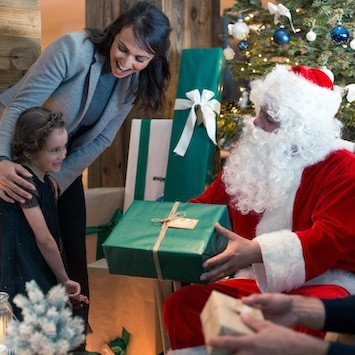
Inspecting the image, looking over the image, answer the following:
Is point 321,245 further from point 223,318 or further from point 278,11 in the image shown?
point 278,11

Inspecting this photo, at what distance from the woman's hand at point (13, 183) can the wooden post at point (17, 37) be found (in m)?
0.75

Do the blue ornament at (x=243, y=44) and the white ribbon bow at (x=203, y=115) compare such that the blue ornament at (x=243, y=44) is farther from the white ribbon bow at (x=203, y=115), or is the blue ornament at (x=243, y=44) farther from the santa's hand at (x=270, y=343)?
the santa's hand at (x=270, y=343)

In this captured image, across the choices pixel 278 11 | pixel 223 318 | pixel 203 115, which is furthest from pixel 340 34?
pixel 223 318

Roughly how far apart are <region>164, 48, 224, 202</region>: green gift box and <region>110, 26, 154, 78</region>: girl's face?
3.06 feet

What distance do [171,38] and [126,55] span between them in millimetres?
1453

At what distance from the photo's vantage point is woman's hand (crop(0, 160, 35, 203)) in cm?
196

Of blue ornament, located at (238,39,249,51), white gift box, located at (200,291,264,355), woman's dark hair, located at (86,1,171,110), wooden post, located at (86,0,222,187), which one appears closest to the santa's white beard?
woman's dark hair, located at (86,1,171,110)

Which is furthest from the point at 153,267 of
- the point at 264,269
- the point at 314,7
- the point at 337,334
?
the point at 314,7

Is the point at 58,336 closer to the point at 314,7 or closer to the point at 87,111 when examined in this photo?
the point at 87,111

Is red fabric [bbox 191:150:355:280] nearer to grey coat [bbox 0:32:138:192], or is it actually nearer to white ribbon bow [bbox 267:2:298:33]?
grey coat [bbox 0:32:138:192]

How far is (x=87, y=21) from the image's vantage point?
3.59 metres

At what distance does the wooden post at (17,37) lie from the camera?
8.51 ft

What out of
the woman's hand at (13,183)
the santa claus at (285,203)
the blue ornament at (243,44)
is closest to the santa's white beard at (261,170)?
the santa claus at (285,203)

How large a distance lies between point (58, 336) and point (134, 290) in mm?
1408
